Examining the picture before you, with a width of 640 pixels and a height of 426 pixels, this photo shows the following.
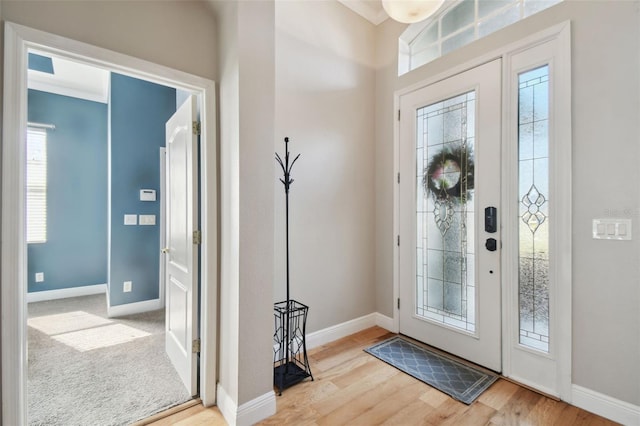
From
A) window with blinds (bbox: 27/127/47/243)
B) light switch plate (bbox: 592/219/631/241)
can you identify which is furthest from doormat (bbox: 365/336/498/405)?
window with blinds (bbox: 27/127/47/243)

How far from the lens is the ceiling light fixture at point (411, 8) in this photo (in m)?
1.47

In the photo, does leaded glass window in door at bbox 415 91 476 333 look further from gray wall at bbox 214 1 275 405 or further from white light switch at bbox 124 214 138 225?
white light switch at bbox 124 214 138 225

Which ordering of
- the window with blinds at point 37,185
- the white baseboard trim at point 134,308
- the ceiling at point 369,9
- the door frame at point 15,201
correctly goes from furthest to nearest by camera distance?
1. the window with blinds at point 37,185
2. the white baseboard trim at point 134,308
3. the ceiling at point 369,9
4. the door frame at point 15,201

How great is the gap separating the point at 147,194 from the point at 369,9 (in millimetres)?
3498

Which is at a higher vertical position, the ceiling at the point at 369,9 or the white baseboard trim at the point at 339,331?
the ceiling at the point at 369,9

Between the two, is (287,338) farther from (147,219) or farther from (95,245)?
(95,245)

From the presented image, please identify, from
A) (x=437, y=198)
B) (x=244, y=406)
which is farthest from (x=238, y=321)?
(x=437, y=198)

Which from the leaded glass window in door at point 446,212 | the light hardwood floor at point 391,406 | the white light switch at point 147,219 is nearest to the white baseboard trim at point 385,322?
the leaded glass window in door at point 446,212

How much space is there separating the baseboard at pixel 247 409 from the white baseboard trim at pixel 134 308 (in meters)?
2.43

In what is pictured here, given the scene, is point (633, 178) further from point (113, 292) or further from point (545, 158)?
point (113, 292)

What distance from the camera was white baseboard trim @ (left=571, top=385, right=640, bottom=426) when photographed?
1.67 m

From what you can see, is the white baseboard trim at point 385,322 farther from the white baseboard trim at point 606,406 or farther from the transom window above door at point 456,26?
the transom window above door at point 456,26

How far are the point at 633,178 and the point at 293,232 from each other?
2292 mm

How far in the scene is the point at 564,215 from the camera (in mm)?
1899
